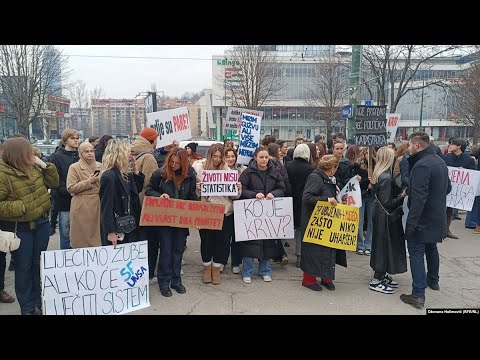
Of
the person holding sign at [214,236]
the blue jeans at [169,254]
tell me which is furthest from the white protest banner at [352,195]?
the blue jeans at [169,254]

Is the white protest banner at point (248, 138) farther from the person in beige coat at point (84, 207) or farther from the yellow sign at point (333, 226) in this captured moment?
the person in beige coat at point (84, 207)

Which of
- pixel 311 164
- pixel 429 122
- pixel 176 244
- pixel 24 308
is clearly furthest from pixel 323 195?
pixel 429 122

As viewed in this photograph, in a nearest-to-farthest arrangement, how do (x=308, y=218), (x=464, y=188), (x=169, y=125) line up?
(x=308, y=218) → (x=169, y=125) → (x=464, y=188)

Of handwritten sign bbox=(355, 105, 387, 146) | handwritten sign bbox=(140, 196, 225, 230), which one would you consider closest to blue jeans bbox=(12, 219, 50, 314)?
handwritten sign bbox=(140, 196, 225, 230)

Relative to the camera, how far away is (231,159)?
17.8 feet

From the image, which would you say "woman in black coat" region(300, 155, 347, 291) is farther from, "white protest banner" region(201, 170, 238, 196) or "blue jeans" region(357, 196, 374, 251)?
"blue jeans" region(357, 196, 374, 251)

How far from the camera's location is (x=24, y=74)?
739 inches

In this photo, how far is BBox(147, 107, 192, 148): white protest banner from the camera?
6.08m

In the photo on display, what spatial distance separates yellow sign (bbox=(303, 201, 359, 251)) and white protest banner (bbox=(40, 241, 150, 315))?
2.27 meters

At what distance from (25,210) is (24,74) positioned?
18414mm

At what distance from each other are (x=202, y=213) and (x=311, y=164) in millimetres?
2339

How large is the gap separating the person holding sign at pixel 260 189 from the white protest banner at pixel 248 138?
53.5 inches

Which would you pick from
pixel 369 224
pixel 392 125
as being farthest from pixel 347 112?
pixel 369 224

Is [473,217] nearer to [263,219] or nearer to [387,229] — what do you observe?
[387,229]
